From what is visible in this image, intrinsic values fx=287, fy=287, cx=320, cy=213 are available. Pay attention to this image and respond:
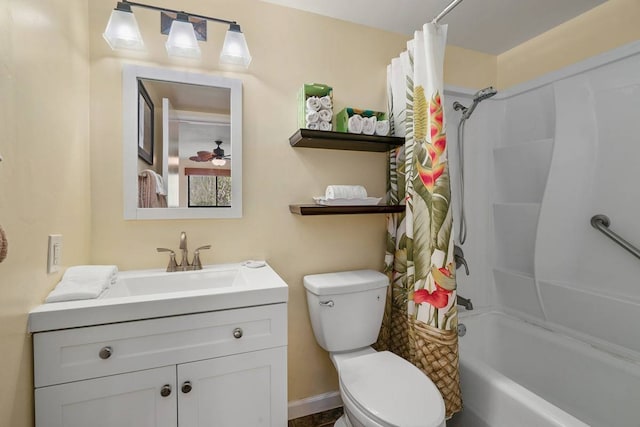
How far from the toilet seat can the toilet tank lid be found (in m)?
0.34

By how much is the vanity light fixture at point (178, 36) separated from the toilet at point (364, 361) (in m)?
1.27

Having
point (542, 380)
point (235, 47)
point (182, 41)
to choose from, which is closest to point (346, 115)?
point (235, 47)

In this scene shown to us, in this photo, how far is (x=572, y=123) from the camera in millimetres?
1703

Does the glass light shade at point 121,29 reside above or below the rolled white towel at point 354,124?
above

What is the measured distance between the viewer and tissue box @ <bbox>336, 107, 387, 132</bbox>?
65.0 inches

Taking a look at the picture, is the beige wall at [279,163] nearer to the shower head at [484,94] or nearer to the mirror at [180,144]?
the mirror at [180,144]

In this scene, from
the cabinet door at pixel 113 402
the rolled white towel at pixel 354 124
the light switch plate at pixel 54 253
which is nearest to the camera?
the cabinet door at pixel 113 402

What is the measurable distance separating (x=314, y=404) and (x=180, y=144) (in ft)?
5.52

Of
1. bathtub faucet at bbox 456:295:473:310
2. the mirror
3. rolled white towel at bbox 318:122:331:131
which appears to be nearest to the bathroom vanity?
the mirror

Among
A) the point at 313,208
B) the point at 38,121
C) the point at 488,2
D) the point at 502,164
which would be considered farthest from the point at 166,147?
the point at 502,164

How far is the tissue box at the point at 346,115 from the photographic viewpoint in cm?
165

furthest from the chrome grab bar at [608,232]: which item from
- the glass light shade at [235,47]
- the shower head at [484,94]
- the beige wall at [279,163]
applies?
the glass light shade at [235,47]

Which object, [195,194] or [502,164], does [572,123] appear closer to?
[502,164]

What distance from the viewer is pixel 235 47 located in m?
1.47
